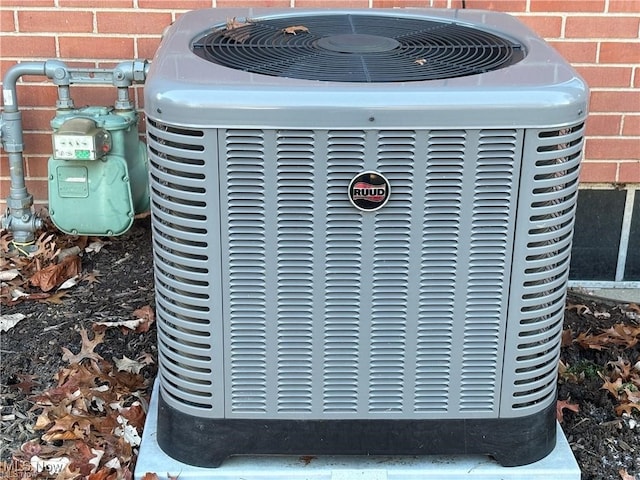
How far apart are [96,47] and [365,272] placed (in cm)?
196

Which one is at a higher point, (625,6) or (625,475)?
(625,6)

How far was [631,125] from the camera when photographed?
3.57 m

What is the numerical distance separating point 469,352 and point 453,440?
272mm

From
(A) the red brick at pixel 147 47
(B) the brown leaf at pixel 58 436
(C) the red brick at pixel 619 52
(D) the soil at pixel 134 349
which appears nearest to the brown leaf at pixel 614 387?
Result: (D) the soil at pixel 134 349

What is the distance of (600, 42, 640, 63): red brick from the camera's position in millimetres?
3477

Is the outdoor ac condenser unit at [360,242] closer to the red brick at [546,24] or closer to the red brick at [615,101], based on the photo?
the red brick at [546,24]

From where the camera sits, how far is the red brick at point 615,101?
3.53m

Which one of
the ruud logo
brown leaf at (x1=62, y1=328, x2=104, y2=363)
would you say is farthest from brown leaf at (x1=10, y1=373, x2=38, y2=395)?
the ruud logo

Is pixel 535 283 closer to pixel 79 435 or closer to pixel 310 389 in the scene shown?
pixel 310 389

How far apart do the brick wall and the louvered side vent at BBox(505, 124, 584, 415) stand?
1.49 metres

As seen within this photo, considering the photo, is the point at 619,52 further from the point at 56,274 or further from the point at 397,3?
the point at 56,274

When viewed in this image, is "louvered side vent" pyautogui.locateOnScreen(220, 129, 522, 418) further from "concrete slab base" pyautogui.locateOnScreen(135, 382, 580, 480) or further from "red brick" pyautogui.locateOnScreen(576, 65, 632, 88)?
"red brick" pyautogui.locateOnScreen(576, 65, 632, 88)

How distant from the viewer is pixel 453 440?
7.73ft

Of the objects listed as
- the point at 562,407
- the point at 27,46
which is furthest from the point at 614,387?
the point at 27,46
